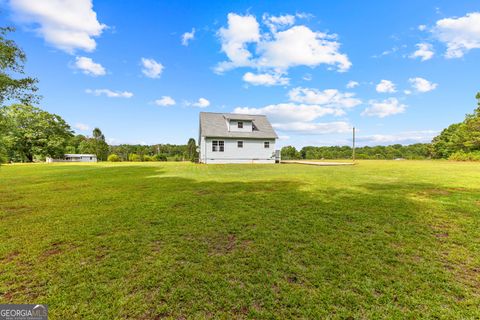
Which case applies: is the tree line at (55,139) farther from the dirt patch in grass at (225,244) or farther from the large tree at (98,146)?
the dirt patch in grass at (225,244)

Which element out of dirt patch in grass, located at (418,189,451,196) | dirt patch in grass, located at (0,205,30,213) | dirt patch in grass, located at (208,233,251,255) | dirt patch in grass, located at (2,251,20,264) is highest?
dirt patch in grass, located at (418,189,451,196)

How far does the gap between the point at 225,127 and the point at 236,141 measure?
2.27 m

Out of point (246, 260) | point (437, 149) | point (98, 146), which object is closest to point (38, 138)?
point (98, 146)

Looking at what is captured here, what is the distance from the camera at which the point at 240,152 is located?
25.1 meters

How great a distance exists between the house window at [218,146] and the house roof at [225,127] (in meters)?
0.77

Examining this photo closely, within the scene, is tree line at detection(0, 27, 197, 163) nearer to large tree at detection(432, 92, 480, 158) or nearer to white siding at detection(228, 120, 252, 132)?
white siding at detection(228, 120, 252, 132)

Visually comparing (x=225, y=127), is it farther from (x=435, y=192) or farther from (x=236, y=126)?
(x=435, y=192)

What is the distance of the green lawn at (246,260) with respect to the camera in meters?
2.27

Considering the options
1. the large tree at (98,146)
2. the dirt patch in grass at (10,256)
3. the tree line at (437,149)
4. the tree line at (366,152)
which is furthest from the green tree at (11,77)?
the large tree at (98,146)

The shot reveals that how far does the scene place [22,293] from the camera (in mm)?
2471

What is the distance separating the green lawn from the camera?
2.27 m

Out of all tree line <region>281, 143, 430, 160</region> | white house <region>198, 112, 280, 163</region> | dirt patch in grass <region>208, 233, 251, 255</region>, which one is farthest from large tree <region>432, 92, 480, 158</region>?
dirt patch in grass <region>208, 233, 251, 255</region>

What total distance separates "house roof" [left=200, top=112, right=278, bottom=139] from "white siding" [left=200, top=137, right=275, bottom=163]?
0.55 m

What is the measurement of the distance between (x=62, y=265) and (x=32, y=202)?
5112mm
